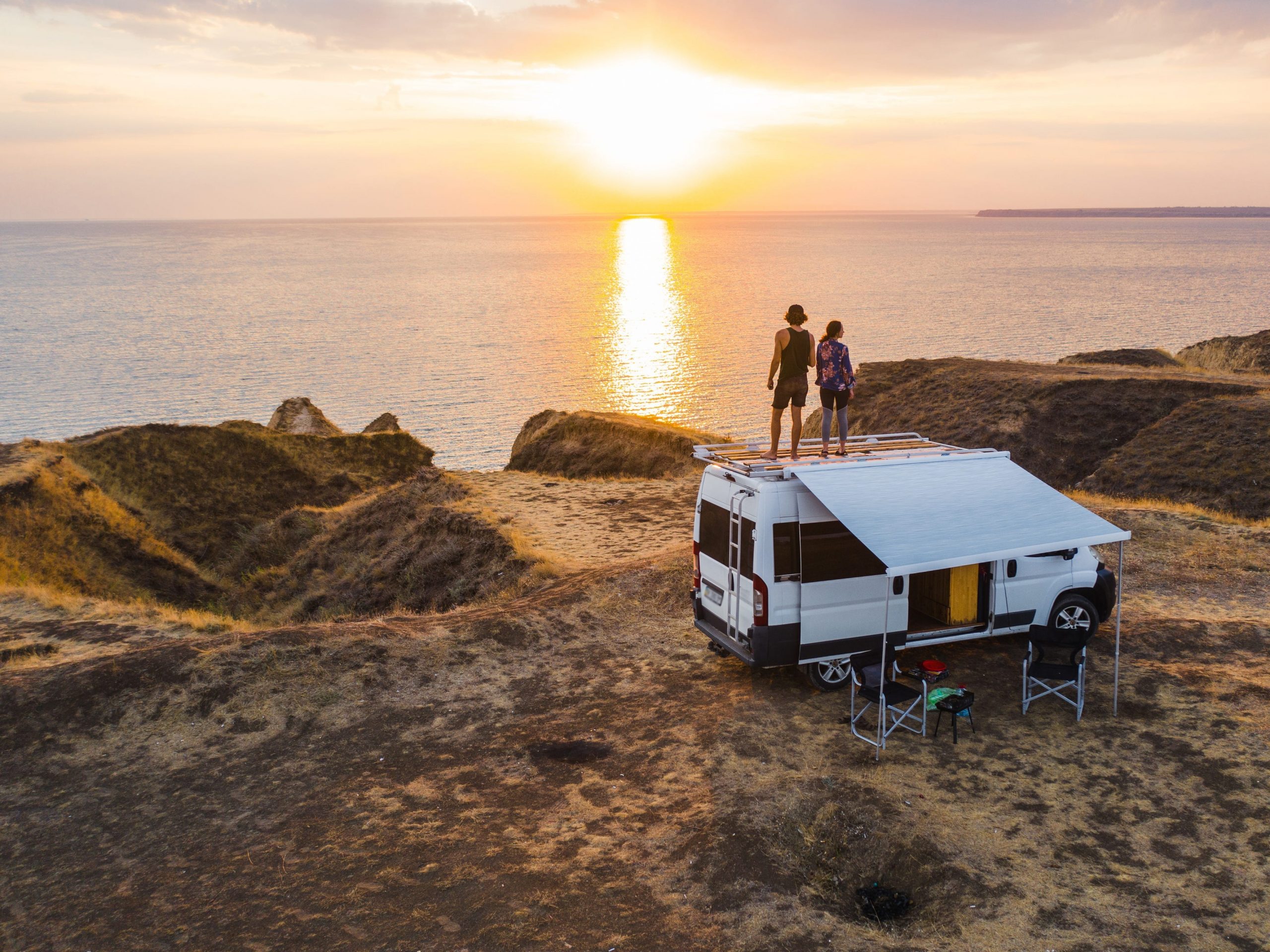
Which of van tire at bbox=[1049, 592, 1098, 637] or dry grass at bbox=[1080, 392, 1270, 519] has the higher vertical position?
van tire at bbox=[1049, 592, 1098, 637]

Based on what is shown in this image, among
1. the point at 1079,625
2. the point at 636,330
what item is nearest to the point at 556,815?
the point at 1079,625

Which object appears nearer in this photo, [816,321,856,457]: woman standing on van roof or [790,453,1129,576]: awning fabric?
[790,453,1129,576]: awning fabric

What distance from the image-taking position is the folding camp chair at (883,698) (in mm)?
10148

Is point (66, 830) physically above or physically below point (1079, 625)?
below

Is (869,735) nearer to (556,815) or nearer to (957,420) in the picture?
(556,815)

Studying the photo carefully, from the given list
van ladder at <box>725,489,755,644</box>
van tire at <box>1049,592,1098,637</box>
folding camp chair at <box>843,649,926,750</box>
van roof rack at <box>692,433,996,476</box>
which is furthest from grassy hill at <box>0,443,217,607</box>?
van tire at <box>1049,592,1098,637</box>

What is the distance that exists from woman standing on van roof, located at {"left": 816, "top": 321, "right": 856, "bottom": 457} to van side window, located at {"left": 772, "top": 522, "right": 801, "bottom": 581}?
2872 millimetres

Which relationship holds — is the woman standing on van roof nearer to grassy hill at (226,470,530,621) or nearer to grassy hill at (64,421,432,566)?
grassy hill at (226,470,530,621)

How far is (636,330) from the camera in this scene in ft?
383

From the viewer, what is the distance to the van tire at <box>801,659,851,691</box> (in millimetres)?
11734

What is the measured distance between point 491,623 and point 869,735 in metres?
6.52

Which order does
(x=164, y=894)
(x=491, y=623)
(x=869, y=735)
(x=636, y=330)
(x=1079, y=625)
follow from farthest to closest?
1. (x=636, y=330)
2. (x=491, y=623)
3. (x=1079, y=625)
4. (x=869, y=735)
5. (x=164, y=894)

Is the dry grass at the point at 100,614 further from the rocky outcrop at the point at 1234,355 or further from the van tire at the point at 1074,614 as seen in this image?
the rocky outcrop at the point at 1234,355

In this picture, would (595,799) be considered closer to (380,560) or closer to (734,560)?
(734,560)
